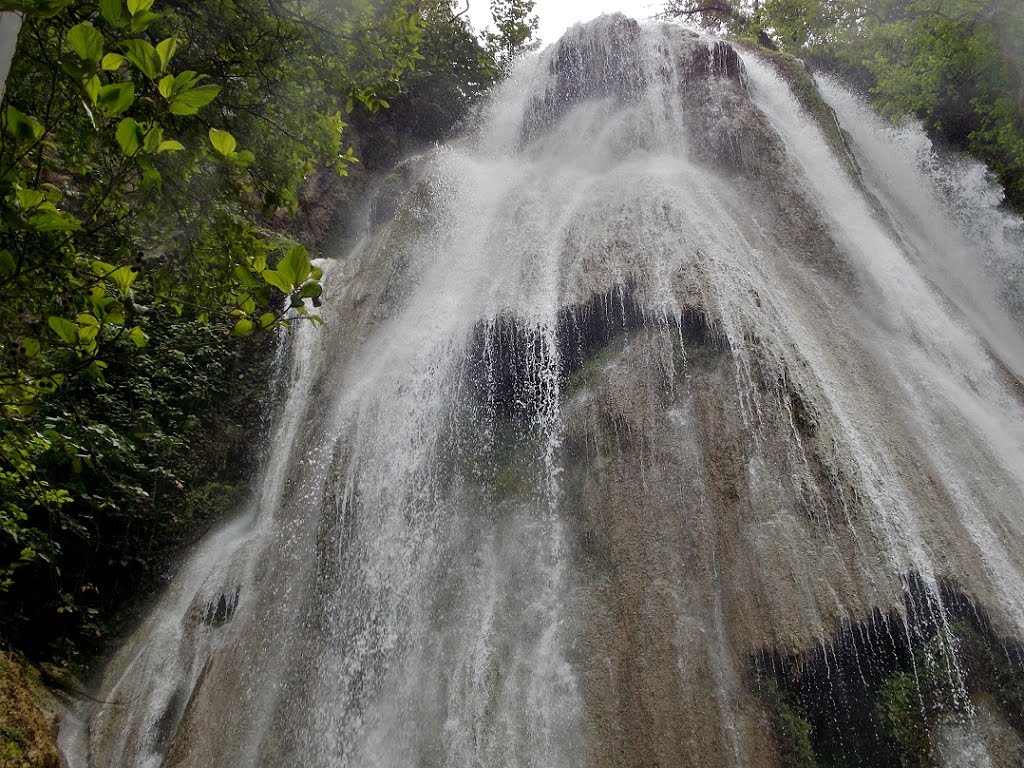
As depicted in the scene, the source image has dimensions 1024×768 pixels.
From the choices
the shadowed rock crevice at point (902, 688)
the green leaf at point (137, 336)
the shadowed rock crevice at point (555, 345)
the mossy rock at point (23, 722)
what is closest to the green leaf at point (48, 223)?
the green leaf at point (137, 336)

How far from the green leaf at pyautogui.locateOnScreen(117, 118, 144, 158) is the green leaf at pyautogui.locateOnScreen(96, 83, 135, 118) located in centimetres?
4

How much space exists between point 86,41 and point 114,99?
17 cm

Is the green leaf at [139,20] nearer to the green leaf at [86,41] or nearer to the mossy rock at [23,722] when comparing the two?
the green leaf at [86,41]

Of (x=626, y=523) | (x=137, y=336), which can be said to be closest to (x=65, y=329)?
(x=137, y=336)

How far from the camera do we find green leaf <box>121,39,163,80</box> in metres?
1.76

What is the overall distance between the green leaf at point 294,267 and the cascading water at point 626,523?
17.5ft

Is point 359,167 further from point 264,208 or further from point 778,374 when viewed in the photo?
point 264,208

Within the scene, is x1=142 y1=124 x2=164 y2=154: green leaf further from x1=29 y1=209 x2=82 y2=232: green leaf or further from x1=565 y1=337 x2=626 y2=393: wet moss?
x1=565 y1=337 x2=626 y2=393: wet moss

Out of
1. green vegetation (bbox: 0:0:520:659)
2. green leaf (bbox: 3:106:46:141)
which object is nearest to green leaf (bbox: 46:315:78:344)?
green vegetation (bbox: 0:0:520:659)

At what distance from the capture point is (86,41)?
1.78 meters

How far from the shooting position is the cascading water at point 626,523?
5.79m

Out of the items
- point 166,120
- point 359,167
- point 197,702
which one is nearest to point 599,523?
point 197,702

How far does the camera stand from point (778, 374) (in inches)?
292

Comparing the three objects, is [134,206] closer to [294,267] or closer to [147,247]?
[147,247]
